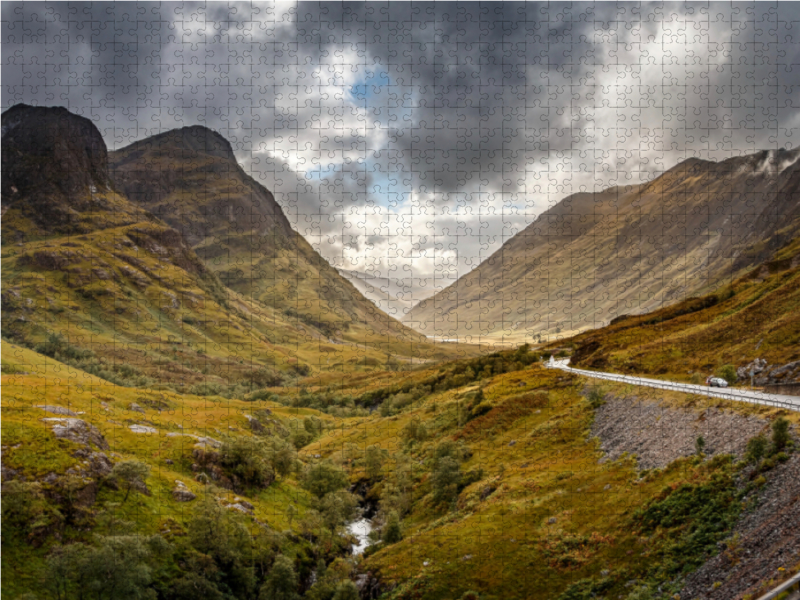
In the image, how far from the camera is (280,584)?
55656 millimetres

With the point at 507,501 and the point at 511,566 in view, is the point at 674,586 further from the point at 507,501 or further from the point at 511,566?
the point at 507,501

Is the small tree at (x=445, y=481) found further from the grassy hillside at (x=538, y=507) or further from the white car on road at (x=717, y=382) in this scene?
the white car on road at (x=717, y=382)

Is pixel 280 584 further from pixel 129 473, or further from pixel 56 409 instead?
pixel 56 409

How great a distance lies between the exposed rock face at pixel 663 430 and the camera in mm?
41938

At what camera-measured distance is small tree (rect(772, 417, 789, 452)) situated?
34.9 metres

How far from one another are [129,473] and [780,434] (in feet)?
212

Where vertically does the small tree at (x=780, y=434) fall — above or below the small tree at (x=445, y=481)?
above

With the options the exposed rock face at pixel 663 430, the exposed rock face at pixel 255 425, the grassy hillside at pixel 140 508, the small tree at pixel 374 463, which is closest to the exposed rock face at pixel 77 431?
the grassy hillside at pixel 140 508

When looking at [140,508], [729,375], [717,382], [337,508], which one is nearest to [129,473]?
[140,508]

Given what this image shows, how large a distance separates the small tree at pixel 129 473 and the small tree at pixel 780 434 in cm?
6303

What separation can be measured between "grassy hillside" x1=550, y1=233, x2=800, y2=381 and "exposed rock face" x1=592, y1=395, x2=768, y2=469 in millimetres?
16235

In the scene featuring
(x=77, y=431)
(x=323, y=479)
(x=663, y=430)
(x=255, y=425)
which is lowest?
(x=323, y=479)

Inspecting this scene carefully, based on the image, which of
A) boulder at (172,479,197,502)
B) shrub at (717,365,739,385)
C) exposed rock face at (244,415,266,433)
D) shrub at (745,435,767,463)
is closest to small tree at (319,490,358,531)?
boulder at (172,479,197,502)

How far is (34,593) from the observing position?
151ft
